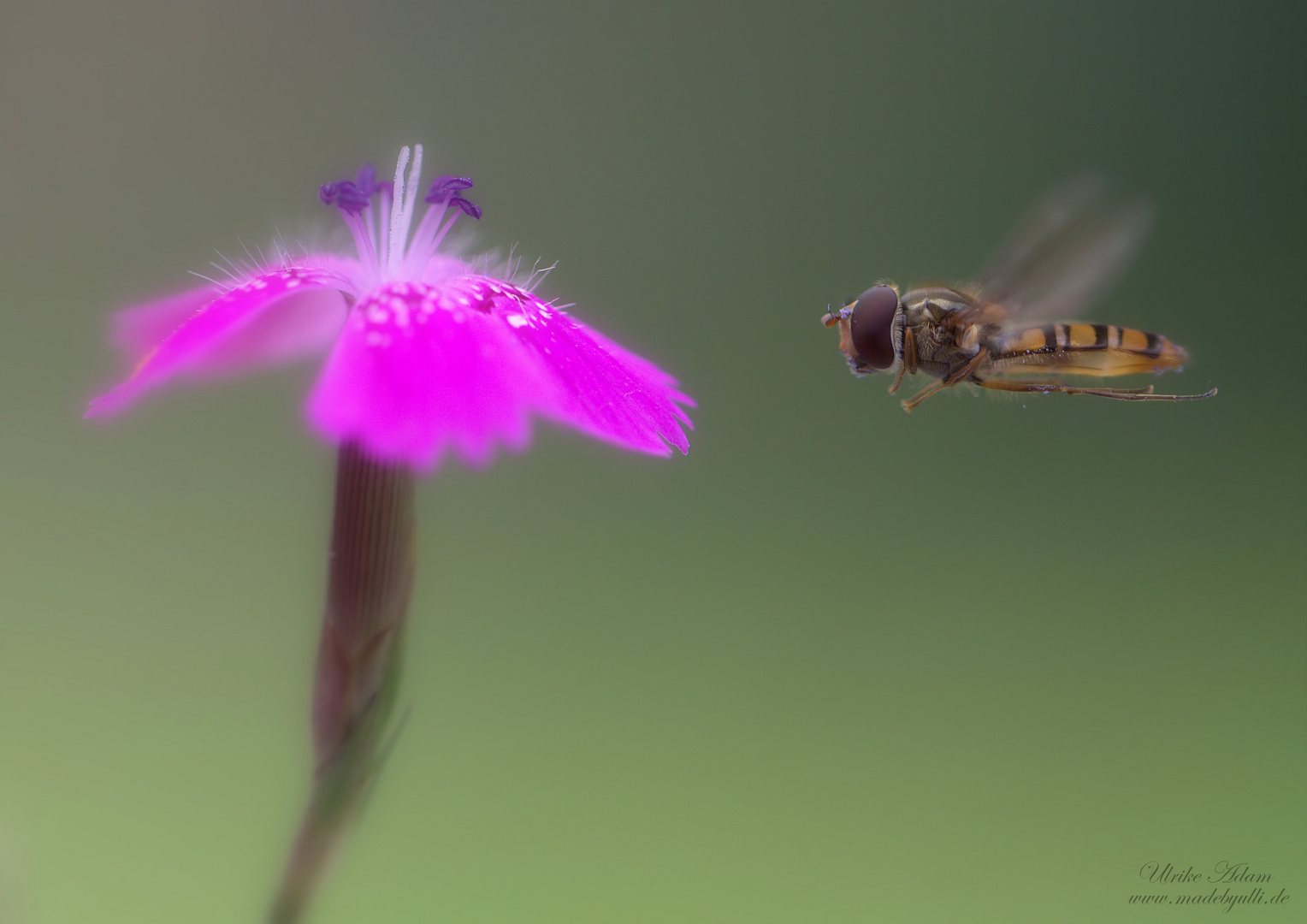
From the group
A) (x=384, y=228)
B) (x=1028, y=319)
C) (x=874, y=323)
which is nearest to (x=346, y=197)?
(x=384, y=228)

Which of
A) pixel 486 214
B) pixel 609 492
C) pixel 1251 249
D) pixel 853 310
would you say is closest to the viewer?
pixel 853 310

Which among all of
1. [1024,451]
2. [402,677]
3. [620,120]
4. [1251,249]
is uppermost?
[620,120]

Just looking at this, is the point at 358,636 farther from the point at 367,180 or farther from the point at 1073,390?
the point at 1073,390

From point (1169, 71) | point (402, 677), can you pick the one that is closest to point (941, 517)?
point (1169, 71)

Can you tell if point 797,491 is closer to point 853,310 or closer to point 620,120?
point 620,120

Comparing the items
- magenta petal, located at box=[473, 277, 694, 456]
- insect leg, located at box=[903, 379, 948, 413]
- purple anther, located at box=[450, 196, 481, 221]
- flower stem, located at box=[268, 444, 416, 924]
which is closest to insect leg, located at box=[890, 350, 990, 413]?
insect leg, located at box=[903, 379, 948, 413]

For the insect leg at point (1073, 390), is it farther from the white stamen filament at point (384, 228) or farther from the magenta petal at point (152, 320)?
the magenta petal at point (152, 320)

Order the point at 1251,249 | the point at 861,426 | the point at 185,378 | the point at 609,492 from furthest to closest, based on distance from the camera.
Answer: the point at 1251,249, the point at 861,426, the point at 609,492, the point at 185,378

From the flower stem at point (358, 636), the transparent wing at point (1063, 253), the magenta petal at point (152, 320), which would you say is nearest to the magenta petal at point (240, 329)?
the magenta petal at point (152, 320)
